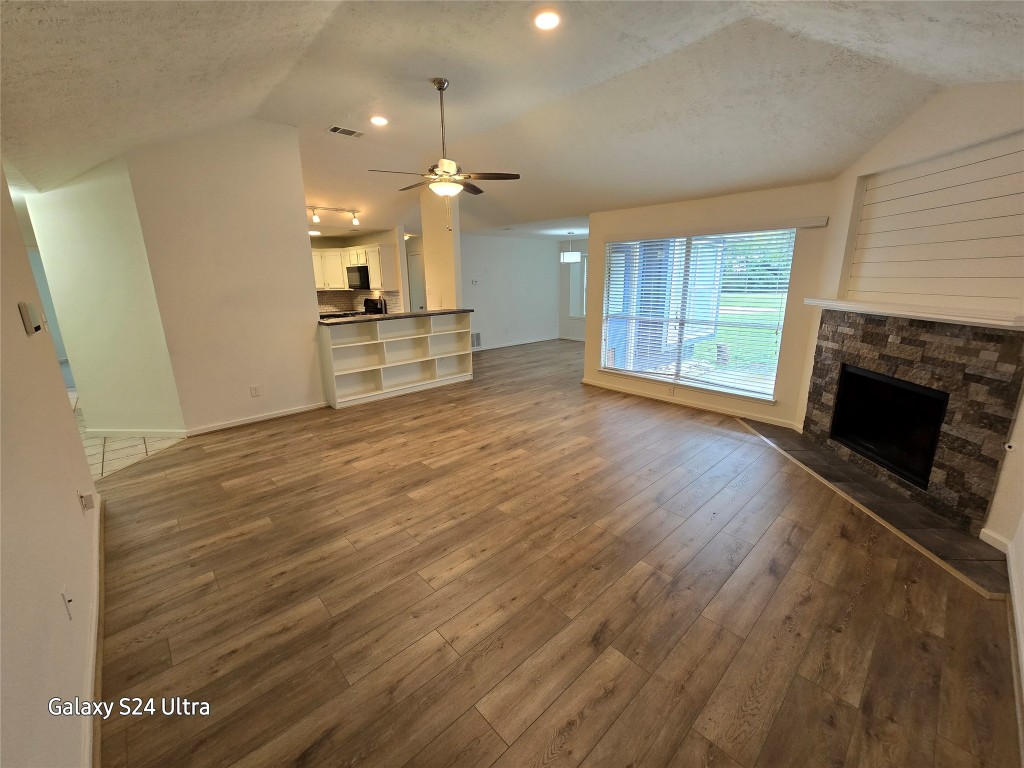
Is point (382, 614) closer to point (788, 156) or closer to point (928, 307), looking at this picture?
point (928, 307)

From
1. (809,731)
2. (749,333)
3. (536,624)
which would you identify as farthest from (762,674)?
(749,333)

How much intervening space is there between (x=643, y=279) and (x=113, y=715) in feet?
18.3

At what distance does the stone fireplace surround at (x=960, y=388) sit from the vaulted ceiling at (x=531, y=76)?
4.70ft

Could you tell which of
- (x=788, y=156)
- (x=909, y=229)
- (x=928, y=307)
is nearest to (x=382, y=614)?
(x=928, y=307)

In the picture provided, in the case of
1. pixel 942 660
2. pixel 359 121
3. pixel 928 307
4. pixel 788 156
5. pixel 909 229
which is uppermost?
→ pixel 359 121

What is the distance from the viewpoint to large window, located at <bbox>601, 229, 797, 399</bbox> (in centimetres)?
436

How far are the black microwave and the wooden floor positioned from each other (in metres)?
5.55

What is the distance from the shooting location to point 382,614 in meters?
1.97

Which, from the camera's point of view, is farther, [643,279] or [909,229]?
[643,279]

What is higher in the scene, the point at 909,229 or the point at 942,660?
the point at 909,229

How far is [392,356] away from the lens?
5.57 m

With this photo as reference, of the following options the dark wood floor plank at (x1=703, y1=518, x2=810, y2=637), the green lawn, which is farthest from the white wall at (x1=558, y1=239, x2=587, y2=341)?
the dark wood floor plank at (x1=703, y1=518, x2=810, y2=637)

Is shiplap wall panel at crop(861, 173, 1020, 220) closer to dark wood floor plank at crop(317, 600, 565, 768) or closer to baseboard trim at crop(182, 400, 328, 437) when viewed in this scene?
dark wood floor plank at crop(317, 600, 565, 768)

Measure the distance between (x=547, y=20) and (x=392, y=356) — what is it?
399 centimetres
